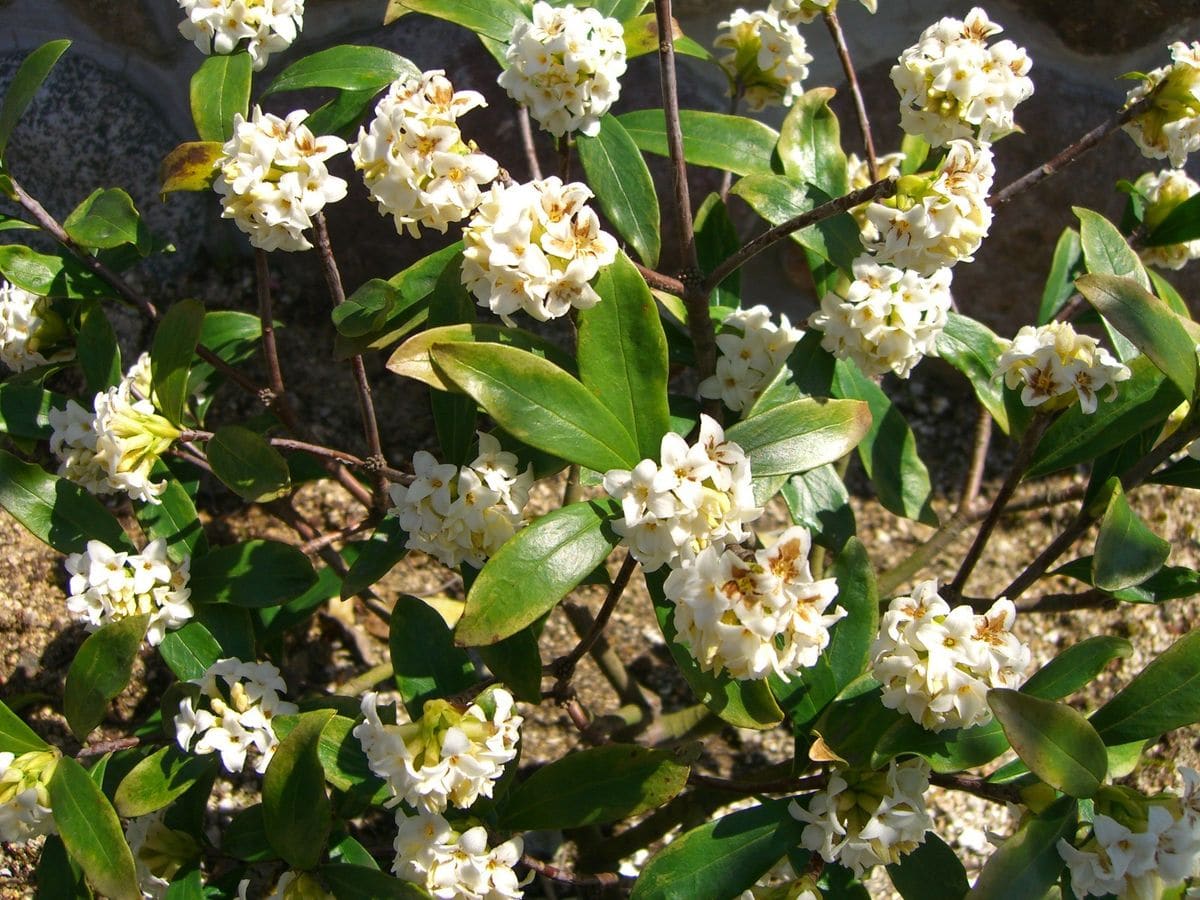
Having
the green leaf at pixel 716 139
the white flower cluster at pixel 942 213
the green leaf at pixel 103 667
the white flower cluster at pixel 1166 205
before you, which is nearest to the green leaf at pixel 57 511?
the green leaf at pixel 103 667

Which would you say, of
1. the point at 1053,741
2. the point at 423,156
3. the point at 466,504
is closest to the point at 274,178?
the point at 423,156

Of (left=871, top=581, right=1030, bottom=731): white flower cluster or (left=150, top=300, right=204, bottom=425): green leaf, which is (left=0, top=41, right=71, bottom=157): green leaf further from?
(left=871, top=581, right=1030, bottom=731): white flower cluster

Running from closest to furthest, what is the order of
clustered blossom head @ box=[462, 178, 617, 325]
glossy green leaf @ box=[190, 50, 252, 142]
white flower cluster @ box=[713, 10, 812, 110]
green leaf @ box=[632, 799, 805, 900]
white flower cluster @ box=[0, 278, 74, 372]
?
clustered blossom head @ box=[462, 178, 617, 325] → green leaf @ box=[632, 799, 805, 900] → glossy green leaf @ box=[190, 50, 252, 142] → white flower cluster @ box=[0, 278, 74, 372] → white flower cluster @ box=[713, 10, 812, 110]

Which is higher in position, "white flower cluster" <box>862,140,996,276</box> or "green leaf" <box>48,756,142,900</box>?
"white flower cluster" <box>862,140,996,276</box>

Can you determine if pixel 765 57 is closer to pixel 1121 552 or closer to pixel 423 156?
pixel 423 156

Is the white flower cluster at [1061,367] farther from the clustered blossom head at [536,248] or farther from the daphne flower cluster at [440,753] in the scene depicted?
the daphne flower cluster at [440,753]

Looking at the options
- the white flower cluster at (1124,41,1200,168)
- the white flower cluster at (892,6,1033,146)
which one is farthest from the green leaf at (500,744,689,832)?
the white flower cluster at (1124,41,1200,168)
